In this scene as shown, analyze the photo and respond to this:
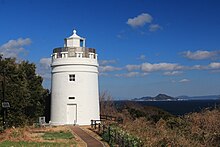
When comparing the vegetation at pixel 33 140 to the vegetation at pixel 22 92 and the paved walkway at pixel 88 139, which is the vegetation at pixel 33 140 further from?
the vegetation at pixel 22 92

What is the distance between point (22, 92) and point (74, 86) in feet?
14.8

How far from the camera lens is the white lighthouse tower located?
30.9m

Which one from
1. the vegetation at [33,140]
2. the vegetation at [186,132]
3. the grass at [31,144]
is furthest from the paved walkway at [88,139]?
the vegetation at [186,132]

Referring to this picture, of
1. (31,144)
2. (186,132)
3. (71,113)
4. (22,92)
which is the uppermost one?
(22,92)

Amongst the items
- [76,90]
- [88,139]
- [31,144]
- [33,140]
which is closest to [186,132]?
[88,139]

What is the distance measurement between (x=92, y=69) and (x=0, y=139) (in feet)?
41.1

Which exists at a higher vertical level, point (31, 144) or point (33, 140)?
point (33, 140)

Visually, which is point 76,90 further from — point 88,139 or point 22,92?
point 88,139

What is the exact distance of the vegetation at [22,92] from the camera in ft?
96.6

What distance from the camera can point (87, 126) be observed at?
29.9 meters

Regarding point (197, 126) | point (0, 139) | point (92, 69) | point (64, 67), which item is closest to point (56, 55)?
point (64, 67)

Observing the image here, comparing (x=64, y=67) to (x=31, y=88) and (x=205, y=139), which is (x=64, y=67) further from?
(x=205, y=139)

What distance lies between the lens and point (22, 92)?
29922mm

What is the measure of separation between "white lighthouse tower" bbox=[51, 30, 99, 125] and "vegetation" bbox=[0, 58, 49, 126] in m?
2.10
